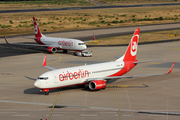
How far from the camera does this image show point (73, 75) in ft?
144

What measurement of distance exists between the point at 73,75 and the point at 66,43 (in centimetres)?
4092

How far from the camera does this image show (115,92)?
4538 cm

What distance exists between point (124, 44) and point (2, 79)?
178 ft

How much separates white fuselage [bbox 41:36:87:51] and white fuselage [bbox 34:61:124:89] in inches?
1312

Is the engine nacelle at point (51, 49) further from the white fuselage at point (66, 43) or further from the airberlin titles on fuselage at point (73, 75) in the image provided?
the airberlin titles on fuselage at point (73, 75)

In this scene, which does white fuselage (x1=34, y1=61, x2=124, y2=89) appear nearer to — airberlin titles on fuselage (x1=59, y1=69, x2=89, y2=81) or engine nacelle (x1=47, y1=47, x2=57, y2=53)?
airberlin titles on fuselage (x1=59, y1=69, x2=89, y2=81)

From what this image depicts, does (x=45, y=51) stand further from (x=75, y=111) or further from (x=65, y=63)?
(x=75, y=111)

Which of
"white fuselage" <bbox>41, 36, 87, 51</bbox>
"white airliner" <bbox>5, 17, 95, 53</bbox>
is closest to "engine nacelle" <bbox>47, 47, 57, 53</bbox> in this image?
"white airliner" <bbox>5, 17, 95, 53</bbox>

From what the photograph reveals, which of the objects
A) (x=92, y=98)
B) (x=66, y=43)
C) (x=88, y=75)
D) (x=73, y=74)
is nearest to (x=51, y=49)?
(x=66, y=43)

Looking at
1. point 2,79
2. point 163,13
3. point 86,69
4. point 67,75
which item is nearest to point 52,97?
point 67,75

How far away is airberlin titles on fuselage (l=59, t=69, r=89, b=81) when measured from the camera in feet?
141

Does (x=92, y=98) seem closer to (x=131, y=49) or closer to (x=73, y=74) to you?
(x=73, y=74)

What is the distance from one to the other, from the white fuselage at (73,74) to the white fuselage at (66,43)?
3333cm

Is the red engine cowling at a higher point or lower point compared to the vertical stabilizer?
lower
